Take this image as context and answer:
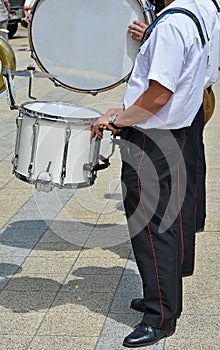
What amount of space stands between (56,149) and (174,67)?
82cm

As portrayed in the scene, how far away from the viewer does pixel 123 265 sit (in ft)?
15.4

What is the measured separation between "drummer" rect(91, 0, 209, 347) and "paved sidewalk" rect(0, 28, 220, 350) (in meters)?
0.22

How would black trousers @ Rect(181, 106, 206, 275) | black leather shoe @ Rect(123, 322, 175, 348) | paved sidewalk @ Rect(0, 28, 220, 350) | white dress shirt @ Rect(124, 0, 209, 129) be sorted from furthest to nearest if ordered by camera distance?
1. black trousers @ Rect(181, 106, 206, 275)
2. paved sidewalk @ Rect(0, 28, 220, 350)
3. black leather shoe @ Rect(123, 322, 175, 348)
4. white dress shirt @ Rect(124, 0, 209, 129)

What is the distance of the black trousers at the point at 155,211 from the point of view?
354 cm

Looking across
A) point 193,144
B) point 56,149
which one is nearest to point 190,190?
point 193,144

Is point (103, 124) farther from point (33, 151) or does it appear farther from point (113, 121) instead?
point (33, 151)

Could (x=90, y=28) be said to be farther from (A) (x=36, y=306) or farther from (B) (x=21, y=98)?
(B) (x=21, y=98)

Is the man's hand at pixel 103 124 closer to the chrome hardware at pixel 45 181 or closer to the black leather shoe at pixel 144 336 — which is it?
the chrome hardware at pixel 45 181

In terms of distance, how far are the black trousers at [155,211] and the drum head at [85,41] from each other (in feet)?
2.84

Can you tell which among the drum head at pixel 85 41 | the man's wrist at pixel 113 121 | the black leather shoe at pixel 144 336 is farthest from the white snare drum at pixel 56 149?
the black leather shoe at pixel 144 336

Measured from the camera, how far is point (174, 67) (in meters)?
3.30

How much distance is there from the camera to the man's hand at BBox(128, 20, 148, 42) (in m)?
4.24

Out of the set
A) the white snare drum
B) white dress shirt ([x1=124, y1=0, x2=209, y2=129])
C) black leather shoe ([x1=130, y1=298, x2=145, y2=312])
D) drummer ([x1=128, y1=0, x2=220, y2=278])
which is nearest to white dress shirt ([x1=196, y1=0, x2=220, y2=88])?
drummer ([x1=128, y1=0, x2=220, y2=278])

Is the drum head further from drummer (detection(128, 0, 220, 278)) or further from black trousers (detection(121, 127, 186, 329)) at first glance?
black trousers (detection(121, 127, 186, 329))
